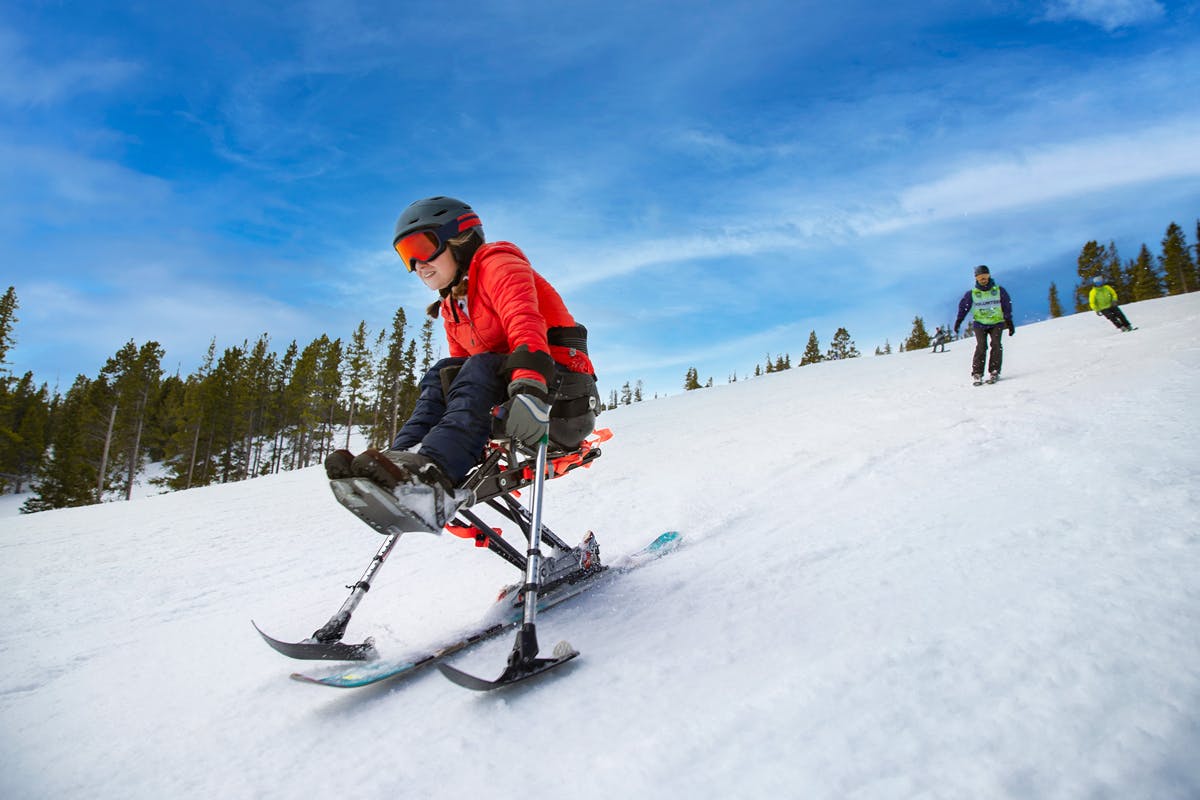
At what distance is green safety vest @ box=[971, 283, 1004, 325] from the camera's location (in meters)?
10.4

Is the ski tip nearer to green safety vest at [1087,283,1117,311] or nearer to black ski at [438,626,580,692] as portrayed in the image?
black ski at [438,626,580,692]

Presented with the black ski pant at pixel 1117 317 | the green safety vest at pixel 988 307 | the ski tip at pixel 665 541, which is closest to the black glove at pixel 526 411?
the ski tip at pixel 665 541

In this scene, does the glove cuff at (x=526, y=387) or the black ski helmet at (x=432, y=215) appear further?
the black ski helmet at (x=432, y=215)

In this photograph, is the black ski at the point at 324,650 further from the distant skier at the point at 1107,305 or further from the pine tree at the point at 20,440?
the pine tree at the point at 20,440

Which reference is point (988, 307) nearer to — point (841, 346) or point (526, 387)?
point (526, 387)

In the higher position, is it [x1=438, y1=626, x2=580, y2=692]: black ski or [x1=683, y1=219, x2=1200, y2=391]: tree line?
[x1=683, y1=219, x2=1200, y2=391]: tree line

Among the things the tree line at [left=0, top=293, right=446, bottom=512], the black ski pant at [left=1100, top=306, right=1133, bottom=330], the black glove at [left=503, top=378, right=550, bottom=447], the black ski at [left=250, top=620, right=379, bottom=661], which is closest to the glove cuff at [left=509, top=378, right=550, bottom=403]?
the black glove at [left=503, top=378, right=550, bottom=447]

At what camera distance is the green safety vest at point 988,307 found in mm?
10430

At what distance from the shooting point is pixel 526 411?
93.4 inches

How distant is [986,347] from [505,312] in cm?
1125

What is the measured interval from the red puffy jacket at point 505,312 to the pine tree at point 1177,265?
267 ft

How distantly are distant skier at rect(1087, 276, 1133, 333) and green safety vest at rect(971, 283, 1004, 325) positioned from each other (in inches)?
333

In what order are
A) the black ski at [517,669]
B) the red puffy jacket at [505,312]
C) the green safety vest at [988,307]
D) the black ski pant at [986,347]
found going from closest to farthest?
the black ski at [517,669] → the red puffy jacket at [505,312] → the black ski pant at [986,347] → the green safety vest at [988,307]

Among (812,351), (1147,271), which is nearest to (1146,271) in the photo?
(1147,271)
